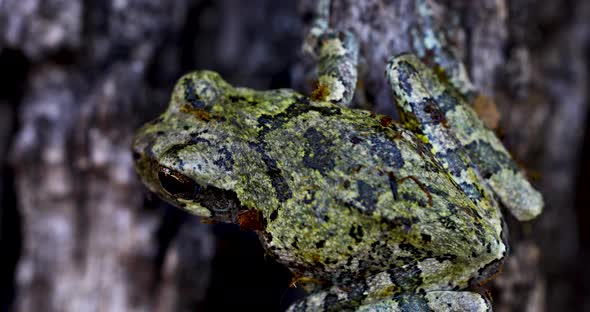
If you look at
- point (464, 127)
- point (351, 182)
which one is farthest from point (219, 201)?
point (464, 127)

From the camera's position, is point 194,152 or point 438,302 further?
point 194,152

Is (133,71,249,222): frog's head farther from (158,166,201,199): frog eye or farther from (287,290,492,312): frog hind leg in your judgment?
(287,290,492,312): frog hind leg

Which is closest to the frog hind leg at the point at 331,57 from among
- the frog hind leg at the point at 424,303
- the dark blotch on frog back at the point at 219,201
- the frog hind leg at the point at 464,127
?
the frog hind leg at the point at 464,127

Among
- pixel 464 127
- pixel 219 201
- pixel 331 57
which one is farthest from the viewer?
pixel 331 57

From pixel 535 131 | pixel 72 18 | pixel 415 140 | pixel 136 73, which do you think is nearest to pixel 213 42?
pixel 136 73

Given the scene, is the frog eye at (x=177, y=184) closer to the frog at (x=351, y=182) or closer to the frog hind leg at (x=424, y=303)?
the frog at (x=351, y=182)

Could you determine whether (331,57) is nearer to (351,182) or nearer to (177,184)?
(351,182)

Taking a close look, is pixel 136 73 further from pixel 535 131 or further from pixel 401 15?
pixel 535 131
